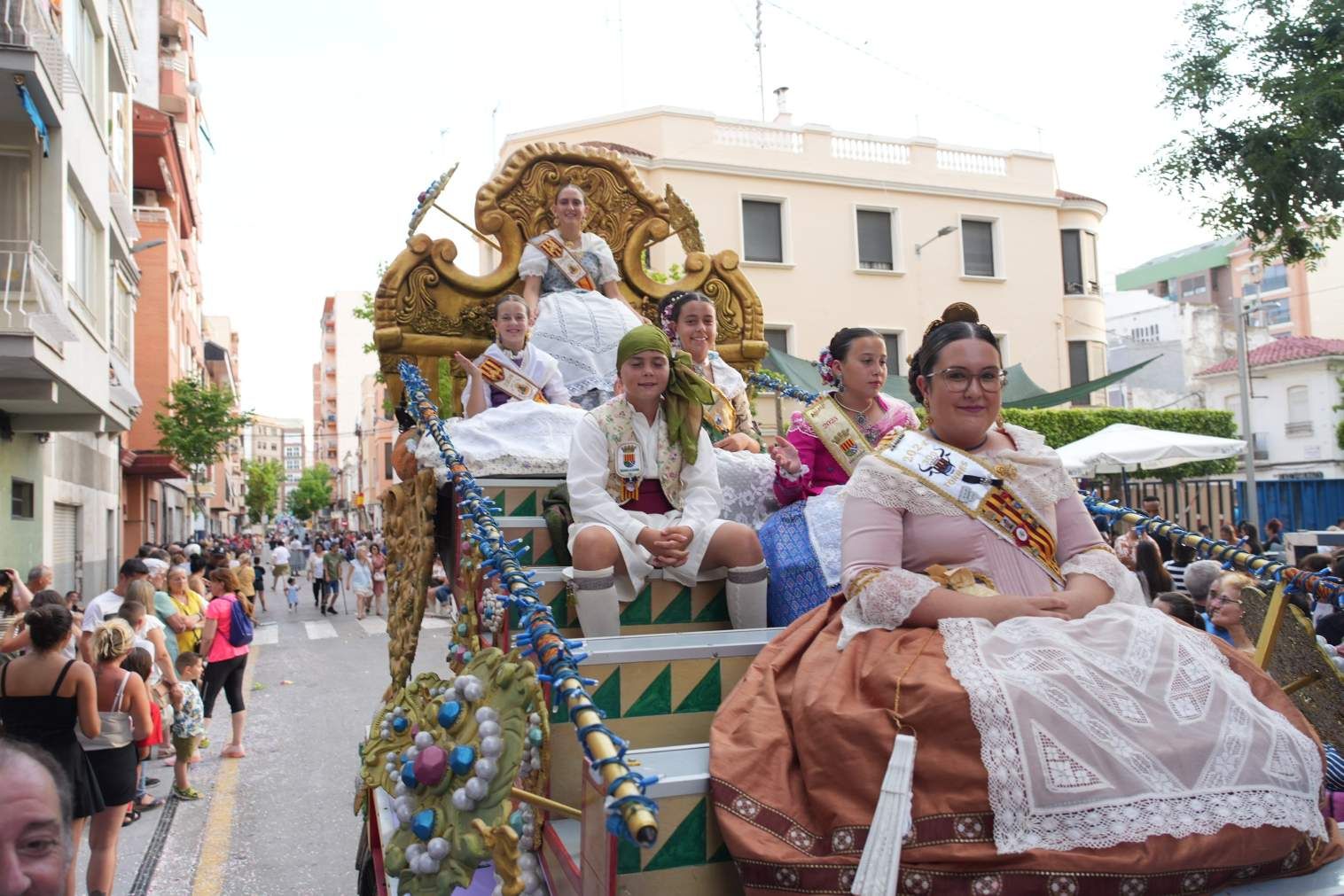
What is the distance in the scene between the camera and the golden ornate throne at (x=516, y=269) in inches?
218

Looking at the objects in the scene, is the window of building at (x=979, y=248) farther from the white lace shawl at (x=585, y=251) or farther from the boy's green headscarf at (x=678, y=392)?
the boy's green headscarf at (x=678, y=392)

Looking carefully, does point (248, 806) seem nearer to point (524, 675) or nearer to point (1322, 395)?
point (524, 675)

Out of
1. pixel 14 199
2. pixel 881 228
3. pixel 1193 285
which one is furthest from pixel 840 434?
pixel 1193 285

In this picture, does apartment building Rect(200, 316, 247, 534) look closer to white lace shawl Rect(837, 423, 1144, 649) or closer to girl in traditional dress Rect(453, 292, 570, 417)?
girl in traditional dress Rect(453, 292, 570, 417)

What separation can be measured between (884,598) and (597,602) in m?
1.17

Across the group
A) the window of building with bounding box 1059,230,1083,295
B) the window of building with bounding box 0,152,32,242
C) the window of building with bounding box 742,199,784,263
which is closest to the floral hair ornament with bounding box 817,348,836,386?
the window of building with bounding box 0,152,32,242

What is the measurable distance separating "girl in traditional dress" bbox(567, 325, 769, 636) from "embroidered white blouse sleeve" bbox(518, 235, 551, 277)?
2.27 metres

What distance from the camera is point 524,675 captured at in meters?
2.14

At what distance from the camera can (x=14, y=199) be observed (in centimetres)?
1148

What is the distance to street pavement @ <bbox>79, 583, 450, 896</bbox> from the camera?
5.86 metres

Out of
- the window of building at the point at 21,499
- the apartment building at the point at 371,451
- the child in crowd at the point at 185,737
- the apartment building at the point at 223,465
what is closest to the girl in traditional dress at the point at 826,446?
the child in crowd at the point at 185,737

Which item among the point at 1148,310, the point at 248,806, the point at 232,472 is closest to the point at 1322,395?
the point at 1148,310

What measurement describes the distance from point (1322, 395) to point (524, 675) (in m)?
36.7

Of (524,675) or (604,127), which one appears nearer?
(524,675)
